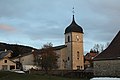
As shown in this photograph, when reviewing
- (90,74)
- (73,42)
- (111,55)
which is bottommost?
(90,74)

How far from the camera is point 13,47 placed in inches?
4250

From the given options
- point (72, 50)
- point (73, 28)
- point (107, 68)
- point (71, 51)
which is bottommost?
point (107, 68)

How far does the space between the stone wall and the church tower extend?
37.5m

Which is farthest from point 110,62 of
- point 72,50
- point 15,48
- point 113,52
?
point 15,48

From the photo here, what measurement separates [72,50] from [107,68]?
3993 centimetres

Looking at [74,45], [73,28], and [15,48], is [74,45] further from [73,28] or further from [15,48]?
[15,48]

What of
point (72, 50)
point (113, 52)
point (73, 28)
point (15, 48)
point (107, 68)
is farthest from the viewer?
point (15, 48)

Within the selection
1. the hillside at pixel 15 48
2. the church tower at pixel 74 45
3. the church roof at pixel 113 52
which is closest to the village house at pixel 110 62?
the church roof at pixel 113 52

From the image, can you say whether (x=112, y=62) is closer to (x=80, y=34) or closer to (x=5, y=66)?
(x=80, y=34)

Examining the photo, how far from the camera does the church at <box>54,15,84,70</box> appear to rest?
7975 centimetres

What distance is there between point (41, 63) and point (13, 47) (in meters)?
43.0

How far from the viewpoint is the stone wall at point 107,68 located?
38938 millimetres

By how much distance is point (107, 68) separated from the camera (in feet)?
131

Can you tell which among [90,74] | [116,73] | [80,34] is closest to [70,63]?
[80,34]
